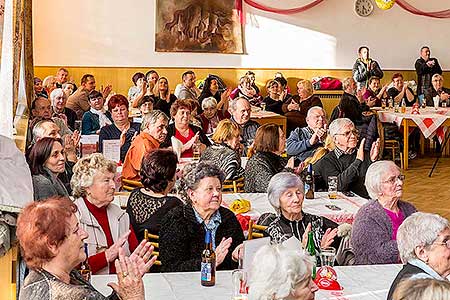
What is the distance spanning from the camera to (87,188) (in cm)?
460

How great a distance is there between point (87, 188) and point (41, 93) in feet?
22.8

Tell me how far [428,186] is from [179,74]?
6087 millimetres

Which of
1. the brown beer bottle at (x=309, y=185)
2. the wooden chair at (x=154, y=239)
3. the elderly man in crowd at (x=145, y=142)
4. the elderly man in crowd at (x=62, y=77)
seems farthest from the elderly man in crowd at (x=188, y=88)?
the wooden chair at (x=154, y=239)

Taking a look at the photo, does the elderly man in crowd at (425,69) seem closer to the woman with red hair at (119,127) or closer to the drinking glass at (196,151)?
the woman with red hair at (119,127)

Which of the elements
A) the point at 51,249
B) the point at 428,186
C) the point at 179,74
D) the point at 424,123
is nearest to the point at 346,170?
the point at 51,249

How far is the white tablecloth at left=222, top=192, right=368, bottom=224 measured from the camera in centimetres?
564

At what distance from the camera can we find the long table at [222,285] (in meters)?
3.71

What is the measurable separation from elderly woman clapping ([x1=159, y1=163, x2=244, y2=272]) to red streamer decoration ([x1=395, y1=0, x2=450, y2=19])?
12.1 metres

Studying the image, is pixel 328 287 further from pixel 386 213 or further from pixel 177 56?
pixel 177 56

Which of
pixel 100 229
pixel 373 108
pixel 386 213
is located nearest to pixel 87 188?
pixel 100 229

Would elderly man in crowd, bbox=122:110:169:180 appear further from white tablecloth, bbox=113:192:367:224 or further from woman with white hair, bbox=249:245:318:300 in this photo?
woman with white hair, bbox=249:245:318:300

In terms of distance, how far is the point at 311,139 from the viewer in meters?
8.13

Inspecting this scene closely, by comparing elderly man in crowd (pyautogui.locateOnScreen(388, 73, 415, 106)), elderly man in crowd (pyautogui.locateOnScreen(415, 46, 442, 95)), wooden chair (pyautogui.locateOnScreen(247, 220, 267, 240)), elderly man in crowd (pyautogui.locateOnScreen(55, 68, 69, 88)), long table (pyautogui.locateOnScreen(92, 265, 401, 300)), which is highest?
elderly man in crowd (pyautogui.locateOnScreen(415, 46, 442, 95))

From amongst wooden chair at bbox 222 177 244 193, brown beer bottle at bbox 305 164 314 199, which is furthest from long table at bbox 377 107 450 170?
brown beer bottle at bbox 305 164 314 199
